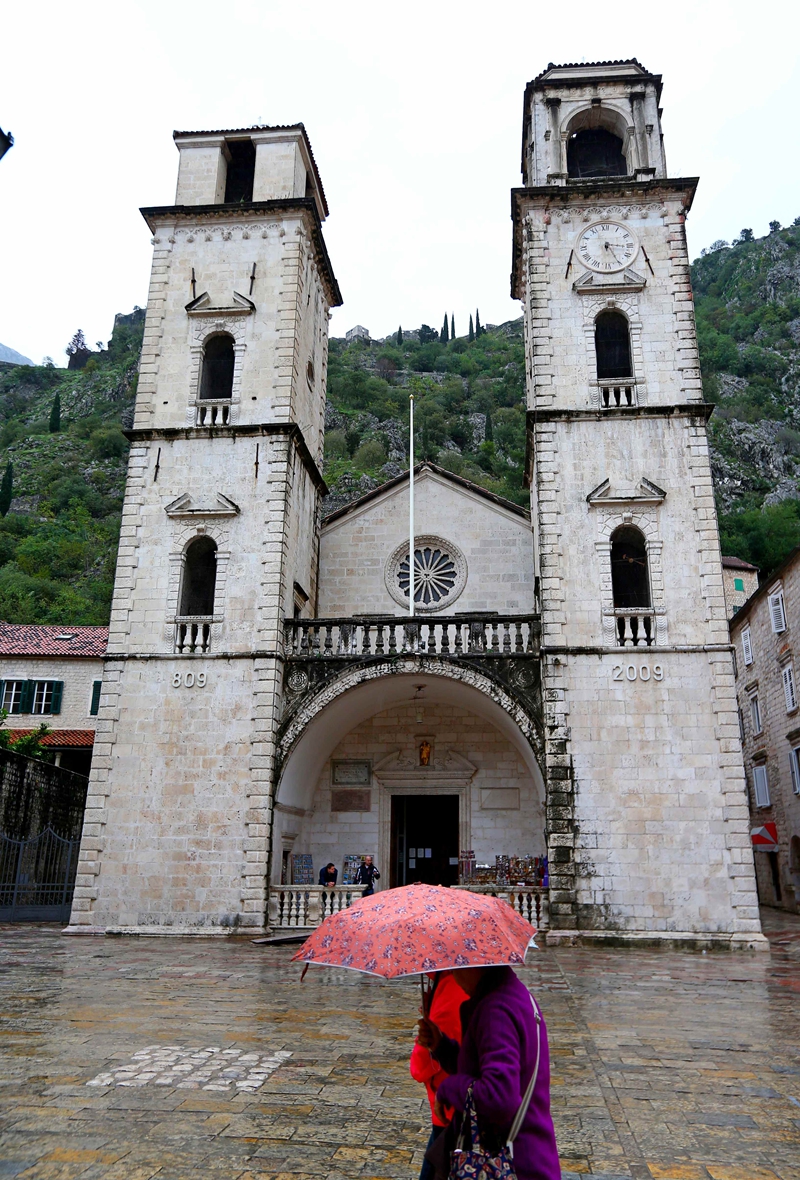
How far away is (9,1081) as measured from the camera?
546 centimetres

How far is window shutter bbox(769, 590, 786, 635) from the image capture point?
23703 mm

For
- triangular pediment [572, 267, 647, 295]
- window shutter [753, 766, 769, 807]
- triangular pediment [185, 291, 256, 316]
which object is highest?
triangular pediment [572, 267, 647, 295]

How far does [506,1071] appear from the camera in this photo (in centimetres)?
259

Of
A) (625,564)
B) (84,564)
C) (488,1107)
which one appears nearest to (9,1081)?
(488,1107)

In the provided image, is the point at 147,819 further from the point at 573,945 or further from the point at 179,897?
the point at 573,945

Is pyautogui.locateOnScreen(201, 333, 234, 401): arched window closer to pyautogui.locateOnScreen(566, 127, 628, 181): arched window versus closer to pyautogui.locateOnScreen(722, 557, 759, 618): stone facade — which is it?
pyautogui.locateOnScreen(566, 127, 628, 181): arched window

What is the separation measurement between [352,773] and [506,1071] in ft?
53.6

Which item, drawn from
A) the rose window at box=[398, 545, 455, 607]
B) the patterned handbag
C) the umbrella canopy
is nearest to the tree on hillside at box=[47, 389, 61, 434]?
the rose window at box=[398, 545, 455, 607]

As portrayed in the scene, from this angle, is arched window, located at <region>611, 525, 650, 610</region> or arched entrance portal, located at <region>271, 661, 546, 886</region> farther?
arched entrance portal, located at <region>271, 661, 546, 886</region>

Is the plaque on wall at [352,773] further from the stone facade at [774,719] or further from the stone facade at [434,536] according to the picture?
the stone facade at [774,719]

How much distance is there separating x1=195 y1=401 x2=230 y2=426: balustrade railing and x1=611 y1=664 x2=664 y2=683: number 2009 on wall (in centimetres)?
919

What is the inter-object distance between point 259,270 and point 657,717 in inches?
489

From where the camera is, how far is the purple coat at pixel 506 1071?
2570 mm

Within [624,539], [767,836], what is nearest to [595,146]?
[624,539]
